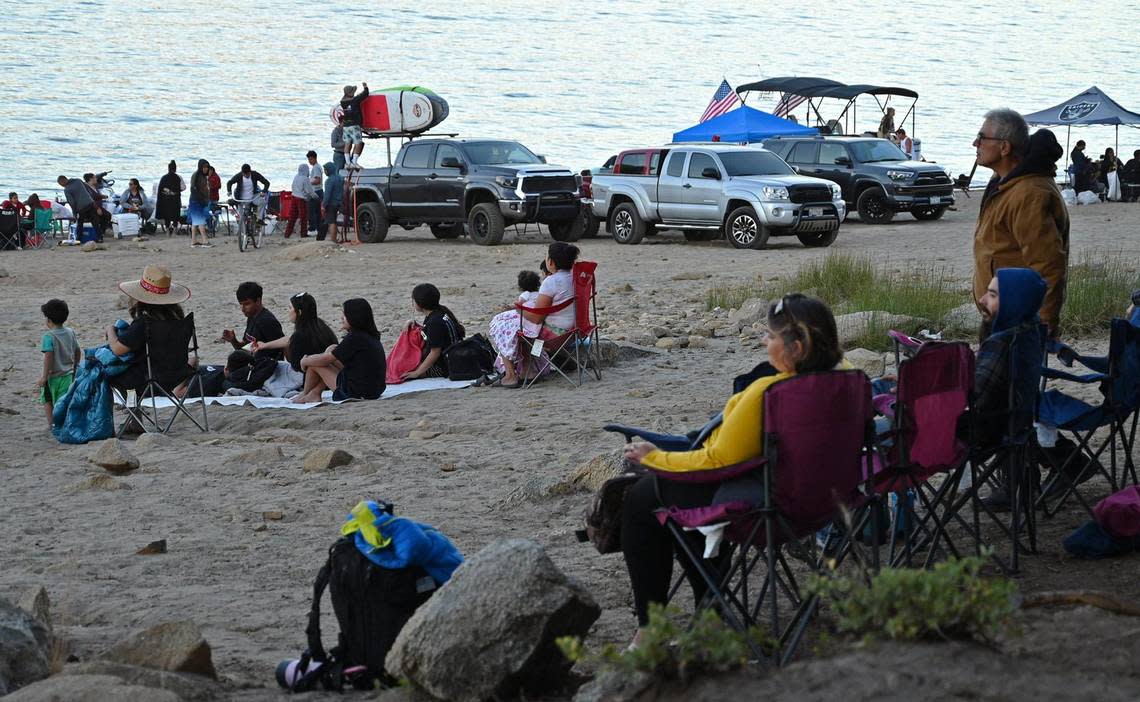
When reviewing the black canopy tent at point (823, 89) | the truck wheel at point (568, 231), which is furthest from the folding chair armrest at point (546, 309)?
the black canopy tent at point (823, 89)

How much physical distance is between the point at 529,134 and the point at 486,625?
60320 millimetres

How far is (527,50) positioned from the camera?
90375 millimetres

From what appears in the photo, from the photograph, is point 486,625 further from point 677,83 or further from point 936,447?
point 677,83

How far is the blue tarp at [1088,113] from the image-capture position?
110ft

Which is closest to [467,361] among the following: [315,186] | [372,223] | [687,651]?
[687,651]

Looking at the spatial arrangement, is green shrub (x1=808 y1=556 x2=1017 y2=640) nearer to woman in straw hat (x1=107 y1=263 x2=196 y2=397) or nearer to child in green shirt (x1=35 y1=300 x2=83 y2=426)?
woman in straw hat (x1=107 y1=263 x2=196 y2=397)

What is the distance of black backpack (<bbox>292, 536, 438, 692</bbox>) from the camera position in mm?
4664

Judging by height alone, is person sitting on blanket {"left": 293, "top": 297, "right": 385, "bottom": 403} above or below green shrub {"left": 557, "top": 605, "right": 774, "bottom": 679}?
below

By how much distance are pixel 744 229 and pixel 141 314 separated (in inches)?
537

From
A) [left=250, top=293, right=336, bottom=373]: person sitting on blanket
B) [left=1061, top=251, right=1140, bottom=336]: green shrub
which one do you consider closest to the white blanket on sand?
[left=250, top=293, right=336, bottom=373]: person sitting on blanket

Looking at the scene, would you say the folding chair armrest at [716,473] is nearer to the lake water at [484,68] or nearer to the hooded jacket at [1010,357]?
the hooded jacket at [1010,357]

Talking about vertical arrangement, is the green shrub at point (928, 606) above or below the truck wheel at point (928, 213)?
below

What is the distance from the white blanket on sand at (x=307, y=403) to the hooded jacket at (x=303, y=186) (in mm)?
15260

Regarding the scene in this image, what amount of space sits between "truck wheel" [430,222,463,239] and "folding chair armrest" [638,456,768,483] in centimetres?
2197
